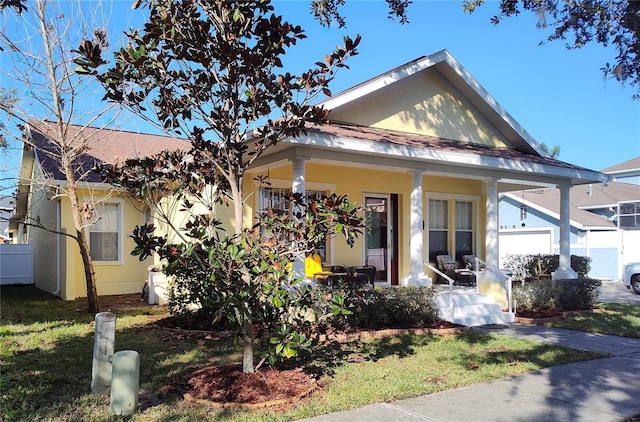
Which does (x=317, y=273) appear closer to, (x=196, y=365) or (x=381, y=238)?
(x=381, y=238)

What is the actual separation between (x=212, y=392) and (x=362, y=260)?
7784 millimetres

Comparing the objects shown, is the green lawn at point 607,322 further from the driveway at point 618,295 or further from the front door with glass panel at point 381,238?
the front door with glass panel at point 381,238

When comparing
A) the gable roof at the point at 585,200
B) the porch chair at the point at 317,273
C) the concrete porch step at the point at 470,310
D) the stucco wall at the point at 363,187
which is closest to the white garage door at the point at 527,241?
the gable roof at the point at 585,200

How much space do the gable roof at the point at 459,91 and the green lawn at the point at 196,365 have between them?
5.29 metres

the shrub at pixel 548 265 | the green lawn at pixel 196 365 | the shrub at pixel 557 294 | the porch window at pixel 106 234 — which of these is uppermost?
the porch window at pixel 106 234

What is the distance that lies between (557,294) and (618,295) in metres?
7.58

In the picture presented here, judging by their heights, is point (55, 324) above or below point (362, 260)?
below

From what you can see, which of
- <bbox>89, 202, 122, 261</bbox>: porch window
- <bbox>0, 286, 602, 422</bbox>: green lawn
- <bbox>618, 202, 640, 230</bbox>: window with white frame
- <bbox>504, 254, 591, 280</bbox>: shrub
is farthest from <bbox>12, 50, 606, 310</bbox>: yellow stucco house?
<bbox>618, 202, 640, 230</bbox>: window with white frame

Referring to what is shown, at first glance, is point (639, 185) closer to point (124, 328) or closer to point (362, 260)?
point (362, 260)

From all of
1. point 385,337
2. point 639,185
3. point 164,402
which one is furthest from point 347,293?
point 639,185

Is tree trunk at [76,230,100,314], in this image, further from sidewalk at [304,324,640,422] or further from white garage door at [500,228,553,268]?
white garage door at [500,228,553,268]

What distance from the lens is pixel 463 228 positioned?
15297 millimetres

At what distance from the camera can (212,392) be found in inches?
212

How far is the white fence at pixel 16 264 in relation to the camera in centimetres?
1880
